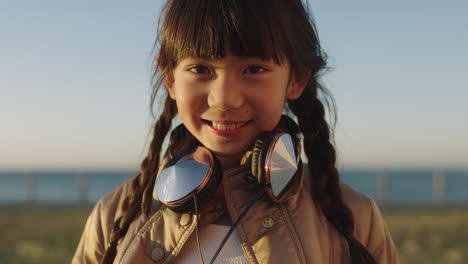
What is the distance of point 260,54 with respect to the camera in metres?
1.95

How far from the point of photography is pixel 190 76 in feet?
6.63

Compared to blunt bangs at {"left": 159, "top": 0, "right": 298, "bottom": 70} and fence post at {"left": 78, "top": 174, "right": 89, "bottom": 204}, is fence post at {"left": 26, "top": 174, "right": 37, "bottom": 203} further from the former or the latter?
blunt bangs at {"left": 159, "top": 0, "right": 298, "bottom": 70}

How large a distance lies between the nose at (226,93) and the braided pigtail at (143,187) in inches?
18.2

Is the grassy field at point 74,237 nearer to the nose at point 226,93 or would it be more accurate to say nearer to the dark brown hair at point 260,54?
the dark brown hair at point 260,54

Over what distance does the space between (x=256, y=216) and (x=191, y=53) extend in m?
0.61

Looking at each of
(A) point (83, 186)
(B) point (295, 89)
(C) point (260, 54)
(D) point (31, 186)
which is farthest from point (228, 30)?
(D) point (31, 186)

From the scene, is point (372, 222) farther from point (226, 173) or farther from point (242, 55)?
point (242, 55)

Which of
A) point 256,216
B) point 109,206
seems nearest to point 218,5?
point 256,216

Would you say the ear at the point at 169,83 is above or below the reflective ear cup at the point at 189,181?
above

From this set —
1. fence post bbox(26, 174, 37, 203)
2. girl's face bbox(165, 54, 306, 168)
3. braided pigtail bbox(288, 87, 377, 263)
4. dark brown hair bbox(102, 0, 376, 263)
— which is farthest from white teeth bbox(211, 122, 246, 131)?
fence post bbox(26, 174, 37, 203)

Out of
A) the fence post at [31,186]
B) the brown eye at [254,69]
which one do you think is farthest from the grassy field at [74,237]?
the fence post at [31,186]

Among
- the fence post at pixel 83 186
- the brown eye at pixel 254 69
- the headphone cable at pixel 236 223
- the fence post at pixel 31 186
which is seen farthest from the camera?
the fence post at pixel 31 186

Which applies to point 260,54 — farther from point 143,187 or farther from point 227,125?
point 143,187

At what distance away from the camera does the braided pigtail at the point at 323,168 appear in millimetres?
2004
